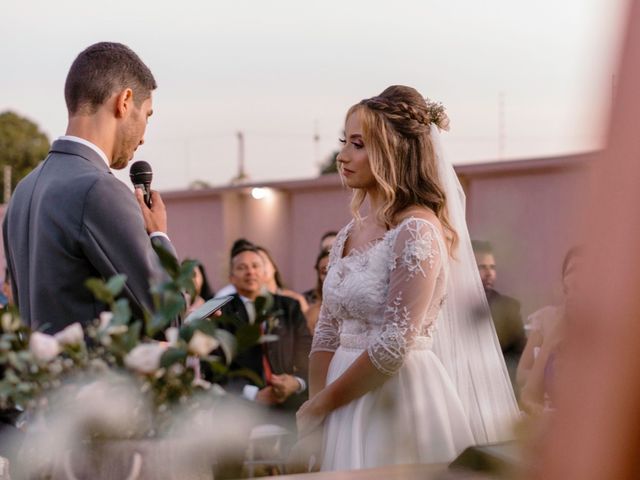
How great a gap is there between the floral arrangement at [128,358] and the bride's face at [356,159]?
2.08 meters

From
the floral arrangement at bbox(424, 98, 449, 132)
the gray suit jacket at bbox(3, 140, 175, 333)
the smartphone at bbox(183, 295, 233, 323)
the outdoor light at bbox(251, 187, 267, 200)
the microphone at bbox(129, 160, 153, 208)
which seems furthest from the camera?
the outdoor light at bbox(251, 187, 267, 200)

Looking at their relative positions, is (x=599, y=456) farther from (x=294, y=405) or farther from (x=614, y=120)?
(x=294, y=405)

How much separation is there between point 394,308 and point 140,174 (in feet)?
3.38

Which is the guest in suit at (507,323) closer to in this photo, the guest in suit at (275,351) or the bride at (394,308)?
the bride at (394,308)

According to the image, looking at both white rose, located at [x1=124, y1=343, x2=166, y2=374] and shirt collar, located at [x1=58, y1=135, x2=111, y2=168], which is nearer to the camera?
white rose, located at [x1=124, y1=343, x2=166, y2=374]

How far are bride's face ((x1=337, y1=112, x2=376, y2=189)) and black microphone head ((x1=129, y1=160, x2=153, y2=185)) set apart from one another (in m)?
0.69

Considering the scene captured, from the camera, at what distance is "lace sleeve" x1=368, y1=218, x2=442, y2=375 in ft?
10.8

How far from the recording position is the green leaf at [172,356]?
1.39 m

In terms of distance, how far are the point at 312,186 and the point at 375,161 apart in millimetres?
14671

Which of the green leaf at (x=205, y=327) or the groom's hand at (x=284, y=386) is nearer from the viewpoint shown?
the green leaf at (x=205, y=327)

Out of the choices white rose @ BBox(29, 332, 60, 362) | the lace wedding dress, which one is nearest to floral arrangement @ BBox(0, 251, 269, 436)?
white rose @ BBox(29, 332, 60, 362)

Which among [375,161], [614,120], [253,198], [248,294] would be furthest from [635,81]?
[253,198]

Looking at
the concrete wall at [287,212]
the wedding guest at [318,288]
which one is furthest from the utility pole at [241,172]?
the wedding guest at [318,288]

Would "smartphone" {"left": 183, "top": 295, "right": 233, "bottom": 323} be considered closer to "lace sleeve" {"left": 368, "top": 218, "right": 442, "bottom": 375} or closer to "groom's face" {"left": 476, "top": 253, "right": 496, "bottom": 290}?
"lace sleeve" {"left": 368, "top": 218, "right": 442, "bottom": 375}
